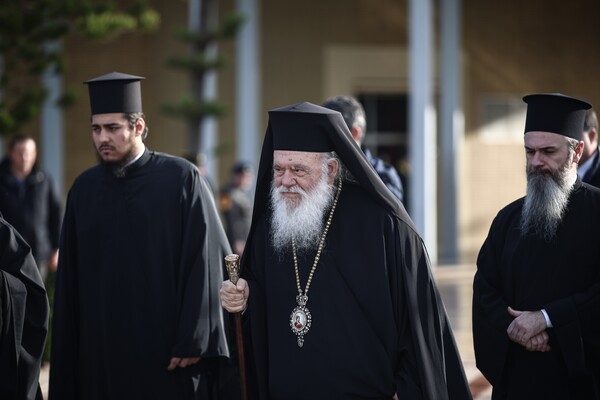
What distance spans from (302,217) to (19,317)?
65.7 inches

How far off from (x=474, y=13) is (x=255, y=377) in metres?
15.5

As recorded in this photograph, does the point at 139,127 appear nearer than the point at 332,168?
No

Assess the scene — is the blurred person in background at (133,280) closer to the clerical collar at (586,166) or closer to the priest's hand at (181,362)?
the priest's hand at (181,362)

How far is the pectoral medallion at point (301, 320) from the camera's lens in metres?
4.69

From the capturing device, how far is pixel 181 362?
5707 mm

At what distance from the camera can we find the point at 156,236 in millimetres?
5832

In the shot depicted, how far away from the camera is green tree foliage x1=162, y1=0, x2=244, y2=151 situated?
14484 mm

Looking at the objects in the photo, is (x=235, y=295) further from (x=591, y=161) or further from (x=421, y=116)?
(x=421, y=116)

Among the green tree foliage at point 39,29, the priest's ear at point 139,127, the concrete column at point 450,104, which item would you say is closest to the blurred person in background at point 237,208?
the green tree foliage at point 39,29

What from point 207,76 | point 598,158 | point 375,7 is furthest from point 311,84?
point 598,158

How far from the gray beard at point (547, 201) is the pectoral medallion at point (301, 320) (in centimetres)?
119

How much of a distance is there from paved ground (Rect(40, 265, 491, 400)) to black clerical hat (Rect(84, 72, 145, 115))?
316cm

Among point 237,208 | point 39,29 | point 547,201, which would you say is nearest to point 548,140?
point 547,201

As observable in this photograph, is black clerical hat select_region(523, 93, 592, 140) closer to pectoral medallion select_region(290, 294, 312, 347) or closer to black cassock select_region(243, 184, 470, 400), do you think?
black cassock select_region(243, 184, 470, 400)
